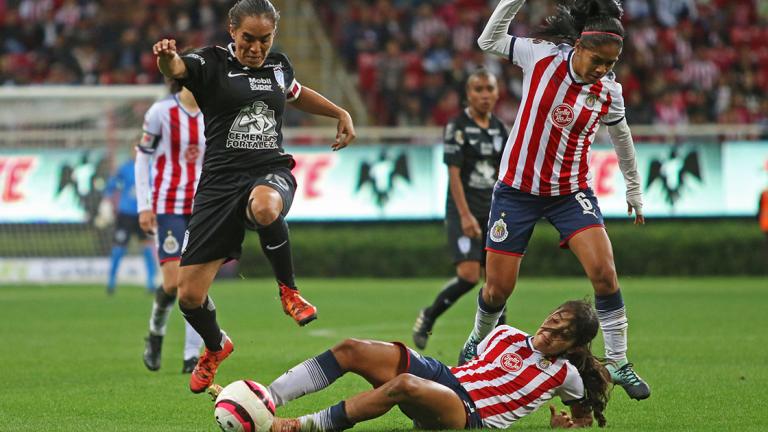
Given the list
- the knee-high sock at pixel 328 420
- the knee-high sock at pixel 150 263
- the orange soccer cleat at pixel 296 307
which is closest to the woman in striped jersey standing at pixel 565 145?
the orange soccer cleat at pixel 296 307

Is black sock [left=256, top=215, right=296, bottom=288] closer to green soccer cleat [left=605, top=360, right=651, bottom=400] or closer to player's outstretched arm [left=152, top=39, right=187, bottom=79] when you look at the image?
player's outstretched arm [left=152, top=39, right=187, bottom=79]

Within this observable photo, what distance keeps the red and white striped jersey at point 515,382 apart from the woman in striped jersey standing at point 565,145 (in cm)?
104

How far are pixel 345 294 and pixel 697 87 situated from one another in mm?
11075

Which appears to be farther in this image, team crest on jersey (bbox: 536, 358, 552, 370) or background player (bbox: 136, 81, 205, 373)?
background player (bbox: 136, 81, 205, 373)

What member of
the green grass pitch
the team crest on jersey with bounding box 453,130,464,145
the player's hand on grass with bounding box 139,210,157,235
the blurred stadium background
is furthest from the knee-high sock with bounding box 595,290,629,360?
the blurred stadium background

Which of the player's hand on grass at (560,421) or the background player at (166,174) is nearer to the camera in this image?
the player's hand on grass at (560,421)

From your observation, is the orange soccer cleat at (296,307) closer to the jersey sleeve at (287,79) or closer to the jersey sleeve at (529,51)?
the jersey sleeve at (287,79)

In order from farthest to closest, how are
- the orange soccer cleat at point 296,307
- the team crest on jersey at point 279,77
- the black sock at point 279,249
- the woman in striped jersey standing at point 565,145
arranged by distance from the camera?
the woman in striped jersey standing at point 565,145 < the team crest on jersey at point 279,77 < the black sock at point 279,249 < the orange soccer cleat at point 296,307

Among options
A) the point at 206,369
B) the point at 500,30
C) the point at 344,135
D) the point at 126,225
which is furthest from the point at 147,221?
the point at 126,225

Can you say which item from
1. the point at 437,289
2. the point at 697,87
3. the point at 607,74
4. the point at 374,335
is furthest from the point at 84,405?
the point at 697,87

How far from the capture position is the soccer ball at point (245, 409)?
624 centimetres

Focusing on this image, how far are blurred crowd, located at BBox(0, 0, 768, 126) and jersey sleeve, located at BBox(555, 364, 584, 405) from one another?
1831 cm

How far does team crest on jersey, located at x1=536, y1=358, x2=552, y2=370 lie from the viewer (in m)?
6.86

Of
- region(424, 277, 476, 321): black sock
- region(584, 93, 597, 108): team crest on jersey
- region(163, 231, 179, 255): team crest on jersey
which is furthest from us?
region(424, 277, 476, 321): black sock
